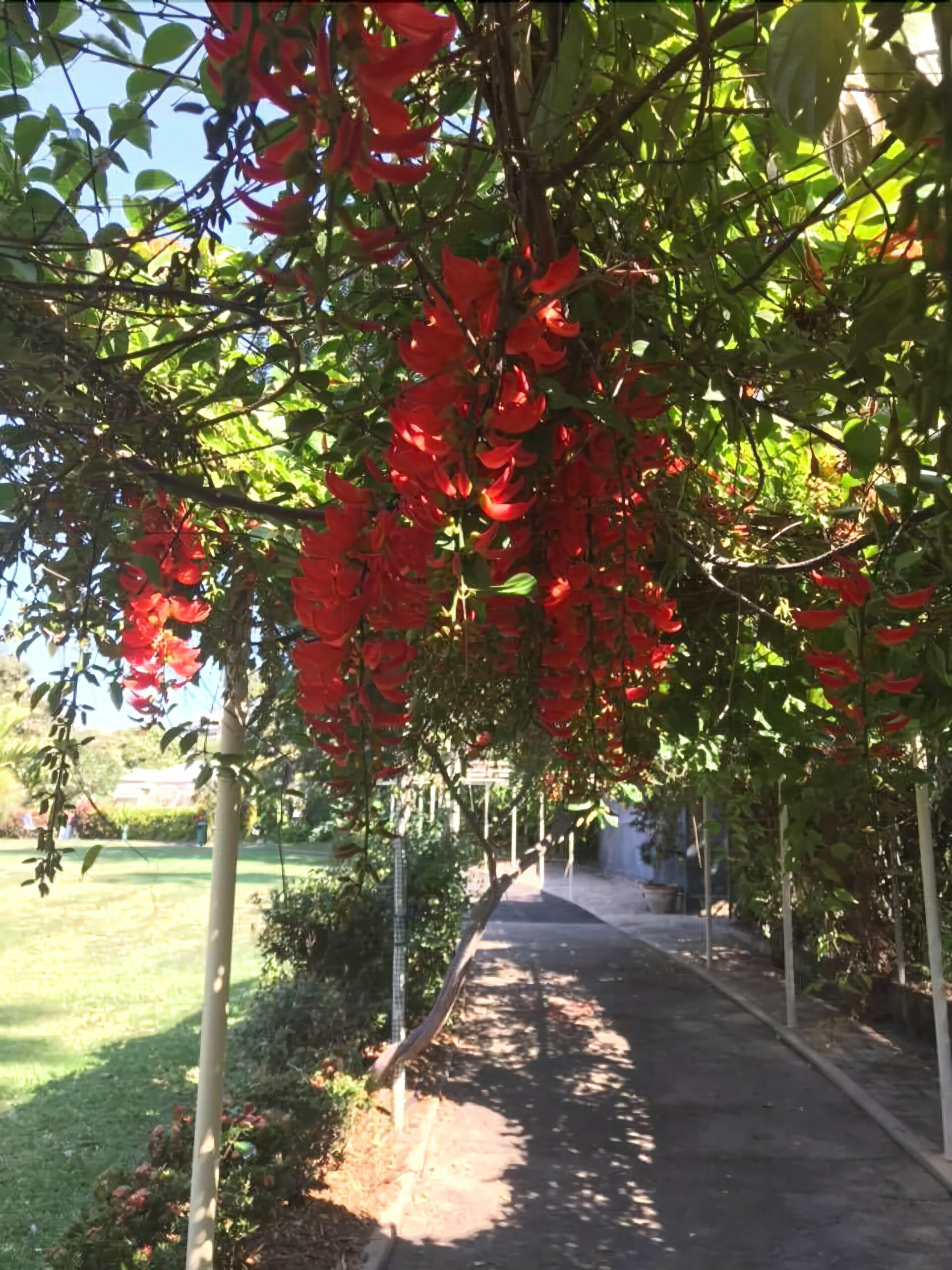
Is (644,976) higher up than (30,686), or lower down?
lower down

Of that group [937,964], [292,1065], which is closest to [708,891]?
[937,964]

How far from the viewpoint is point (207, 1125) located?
2.50 metres

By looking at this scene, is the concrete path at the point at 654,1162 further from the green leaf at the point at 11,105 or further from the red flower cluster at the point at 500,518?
the green leaf at the point at 11,105

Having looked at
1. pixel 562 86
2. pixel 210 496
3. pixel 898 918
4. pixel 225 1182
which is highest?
pixel 562 86

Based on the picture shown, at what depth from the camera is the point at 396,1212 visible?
4.32 meters

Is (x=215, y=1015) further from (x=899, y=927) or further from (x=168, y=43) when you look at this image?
(x=899, y=927)

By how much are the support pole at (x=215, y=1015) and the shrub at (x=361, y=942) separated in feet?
11.7

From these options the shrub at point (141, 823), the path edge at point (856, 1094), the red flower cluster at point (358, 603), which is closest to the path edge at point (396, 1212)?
the shrub at point (141, 823)

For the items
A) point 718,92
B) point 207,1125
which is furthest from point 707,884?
point 718,92

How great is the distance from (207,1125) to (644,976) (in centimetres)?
840

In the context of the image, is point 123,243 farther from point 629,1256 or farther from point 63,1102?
point 63,1102

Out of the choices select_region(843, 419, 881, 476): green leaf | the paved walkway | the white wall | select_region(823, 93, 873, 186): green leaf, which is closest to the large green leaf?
select_region(823, 93, 873, 186): green leaf

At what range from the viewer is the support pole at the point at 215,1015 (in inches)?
98.4

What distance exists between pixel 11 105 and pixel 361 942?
5984 mm
